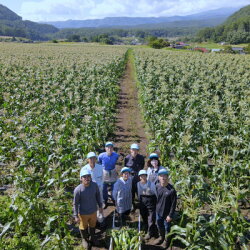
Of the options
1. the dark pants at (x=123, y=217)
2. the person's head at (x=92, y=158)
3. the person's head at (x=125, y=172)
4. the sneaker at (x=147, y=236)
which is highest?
the person's head at (x=92, y=158)

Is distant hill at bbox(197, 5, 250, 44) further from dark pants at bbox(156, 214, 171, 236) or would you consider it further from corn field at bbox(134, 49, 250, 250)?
dark pants at bbox(156, 214, 171, 236)

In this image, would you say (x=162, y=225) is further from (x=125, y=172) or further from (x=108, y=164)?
(x=108, y=164)

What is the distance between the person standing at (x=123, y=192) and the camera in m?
6.15

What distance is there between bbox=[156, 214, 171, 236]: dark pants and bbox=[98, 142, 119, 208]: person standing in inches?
73.2

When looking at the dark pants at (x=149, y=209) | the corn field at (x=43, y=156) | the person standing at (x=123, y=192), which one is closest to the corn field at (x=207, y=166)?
the dark pants at (x=149, y=209)

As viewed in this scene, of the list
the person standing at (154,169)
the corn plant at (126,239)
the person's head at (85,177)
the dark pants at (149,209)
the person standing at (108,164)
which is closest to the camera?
the corn plant at (126,239)

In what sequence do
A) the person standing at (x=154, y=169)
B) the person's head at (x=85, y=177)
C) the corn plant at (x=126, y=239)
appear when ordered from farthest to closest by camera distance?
the person standing at (x=154, y=169), the person's head at (x=85, y=177), the corn plant at (x=126, y=239)

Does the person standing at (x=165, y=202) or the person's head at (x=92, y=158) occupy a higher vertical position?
the person's head at (x=92, y=158)

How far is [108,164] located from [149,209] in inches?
68.7

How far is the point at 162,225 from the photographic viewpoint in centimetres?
602

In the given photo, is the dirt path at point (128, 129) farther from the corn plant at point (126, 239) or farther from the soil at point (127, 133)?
the corn plant at point (126, 239)

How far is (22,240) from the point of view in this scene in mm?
5434

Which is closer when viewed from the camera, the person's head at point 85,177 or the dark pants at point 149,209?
the person's head at point 85,177

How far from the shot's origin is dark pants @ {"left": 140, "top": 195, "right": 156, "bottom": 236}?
5992mm
